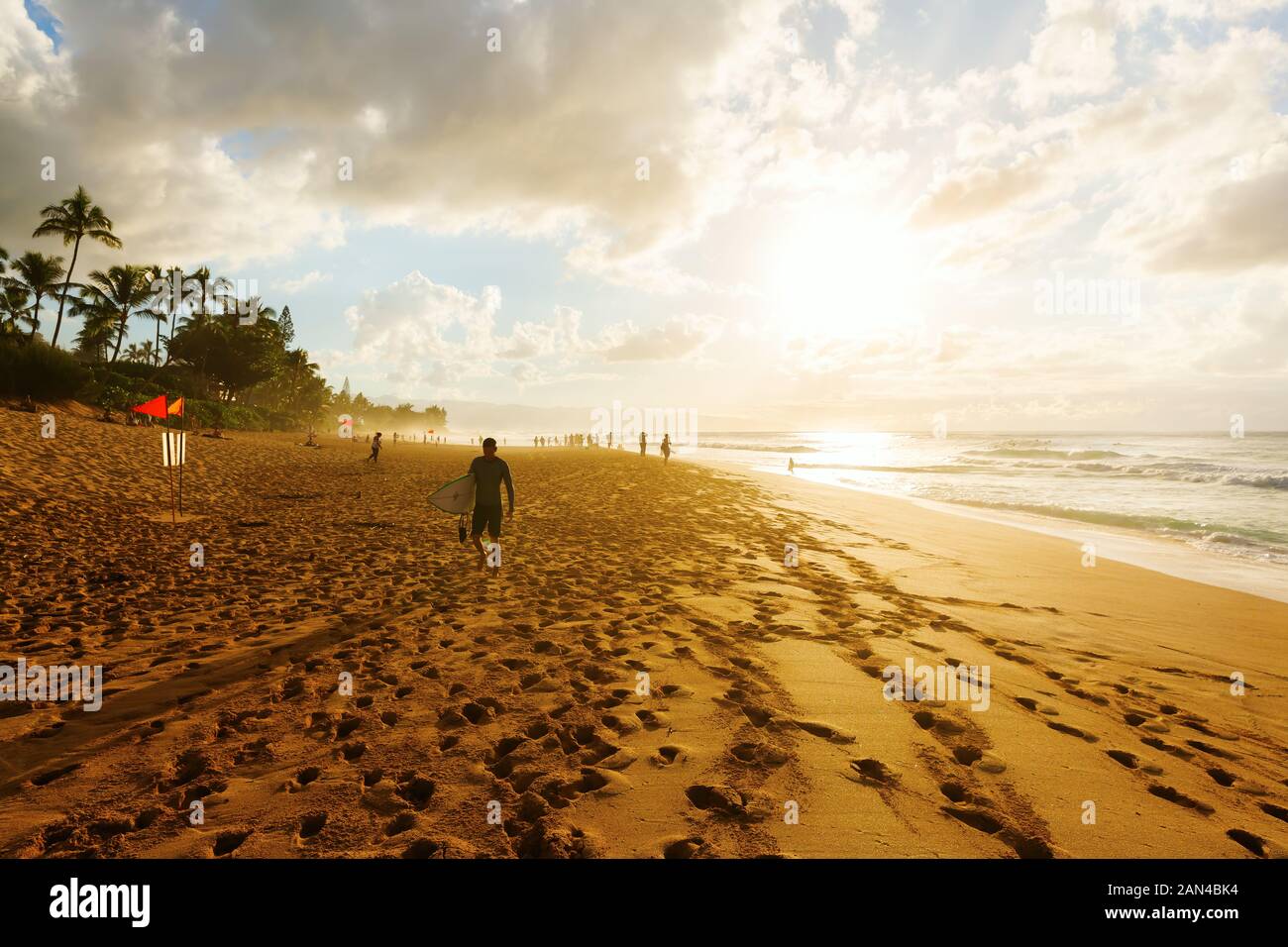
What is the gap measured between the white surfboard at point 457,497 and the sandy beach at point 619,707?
113cm

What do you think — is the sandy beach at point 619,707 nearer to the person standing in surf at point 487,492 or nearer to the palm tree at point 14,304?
the person standing in surf at point 487,492

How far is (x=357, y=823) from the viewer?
3070 millimetres

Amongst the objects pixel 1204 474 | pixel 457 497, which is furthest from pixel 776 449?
pixel 457 497

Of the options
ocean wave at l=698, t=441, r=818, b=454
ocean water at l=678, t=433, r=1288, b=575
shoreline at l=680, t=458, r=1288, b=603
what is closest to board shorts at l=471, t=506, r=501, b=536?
shoreline at l=680, t=458, r=1288, b=603

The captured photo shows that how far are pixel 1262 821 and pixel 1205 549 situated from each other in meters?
15.1

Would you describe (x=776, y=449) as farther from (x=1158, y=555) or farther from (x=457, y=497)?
(x=457, y=497)

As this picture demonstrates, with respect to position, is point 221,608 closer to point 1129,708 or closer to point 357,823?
point 357,823

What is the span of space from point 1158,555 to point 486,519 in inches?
628

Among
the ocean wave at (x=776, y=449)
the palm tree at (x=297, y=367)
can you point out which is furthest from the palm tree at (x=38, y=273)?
the ocean wave at (x=776, y=449)

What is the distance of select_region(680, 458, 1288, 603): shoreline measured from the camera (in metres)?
10.5

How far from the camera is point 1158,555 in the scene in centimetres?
1303

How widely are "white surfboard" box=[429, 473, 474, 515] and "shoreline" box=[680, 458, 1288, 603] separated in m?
14.1

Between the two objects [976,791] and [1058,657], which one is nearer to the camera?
[976,791]

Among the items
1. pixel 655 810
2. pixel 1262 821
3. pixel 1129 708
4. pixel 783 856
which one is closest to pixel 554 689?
pixel 655 810
